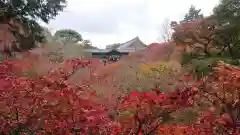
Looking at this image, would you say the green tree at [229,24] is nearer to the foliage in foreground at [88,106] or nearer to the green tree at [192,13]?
the foliage in foreground at [88,106]

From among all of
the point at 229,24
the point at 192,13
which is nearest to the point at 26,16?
the point at 229,24

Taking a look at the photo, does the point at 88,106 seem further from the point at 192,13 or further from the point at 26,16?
the point at 192,13

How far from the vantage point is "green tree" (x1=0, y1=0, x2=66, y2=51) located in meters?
13.1

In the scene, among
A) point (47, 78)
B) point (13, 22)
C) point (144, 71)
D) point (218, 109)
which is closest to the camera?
point (47, 78)

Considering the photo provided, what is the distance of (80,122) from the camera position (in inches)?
144

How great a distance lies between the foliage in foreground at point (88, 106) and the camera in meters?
3.63

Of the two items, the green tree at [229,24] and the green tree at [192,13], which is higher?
the green tree at [192,13]

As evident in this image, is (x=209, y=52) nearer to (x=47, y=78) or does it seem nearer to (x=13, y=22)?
(x=13, y=22)

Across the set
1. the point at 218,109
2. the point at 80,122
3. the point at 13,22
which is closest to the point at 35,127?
the point at 80,122

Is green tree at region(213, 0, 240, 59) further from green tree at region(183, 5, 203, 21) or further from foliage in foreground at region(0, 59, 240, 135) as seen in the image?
green tree at region(183, 5, 203, 21)

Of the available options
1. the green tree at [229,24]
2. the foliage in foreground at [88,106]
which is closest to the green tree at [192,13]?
the green tree at [229,24]

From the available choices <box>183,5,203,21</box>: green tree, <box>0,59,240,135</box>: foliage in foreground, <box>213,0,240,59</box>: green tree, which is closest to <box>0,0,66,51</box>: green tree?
<box>213,0,240,59</box>: green tree

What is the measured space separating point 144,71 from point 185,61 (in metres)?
2.00

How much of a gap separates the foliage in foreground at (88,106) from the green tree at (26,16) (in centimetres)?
883
